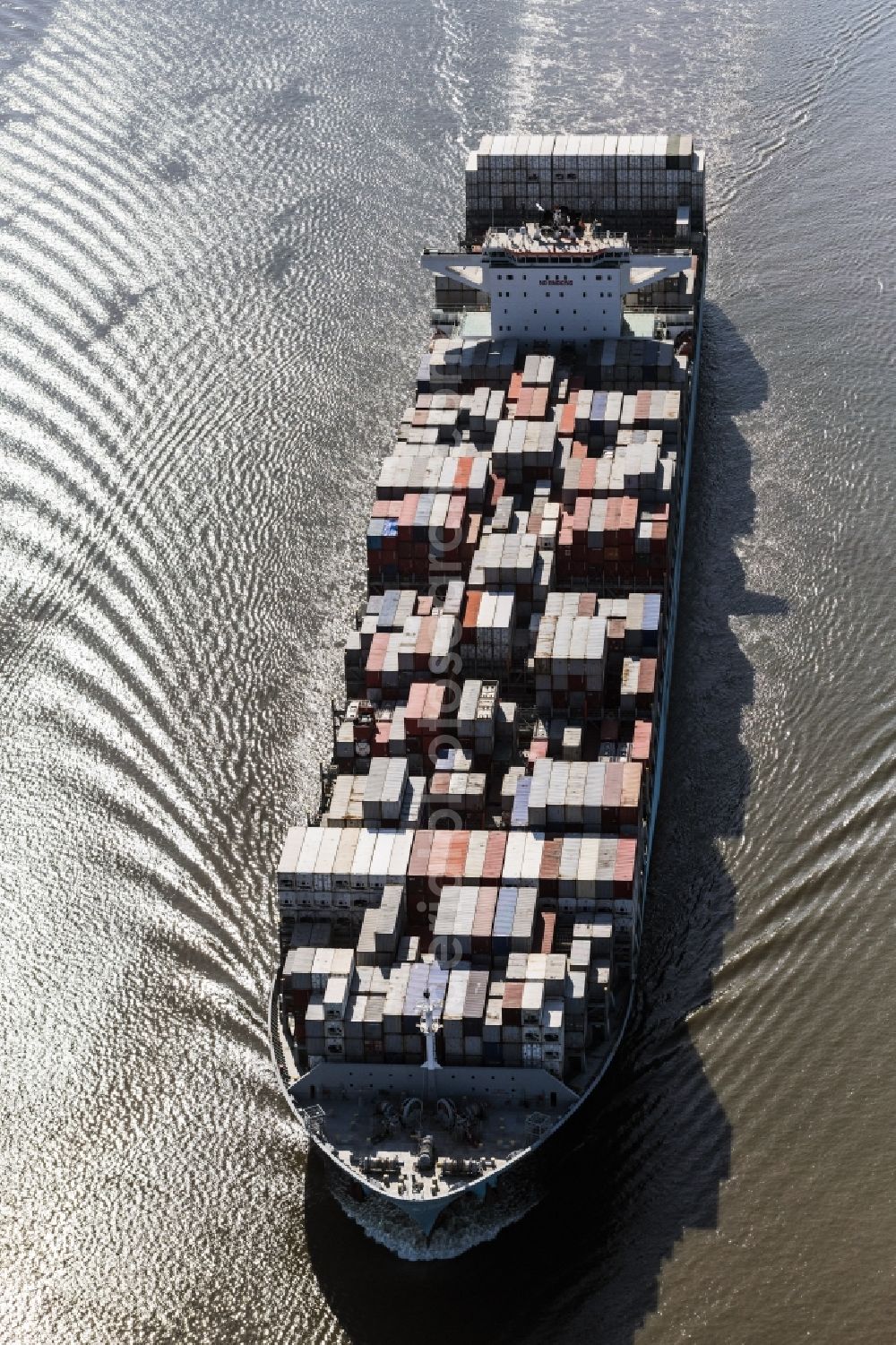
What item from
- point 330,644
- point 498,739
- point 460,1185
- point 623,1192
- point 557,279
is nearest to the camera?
point 460,1185

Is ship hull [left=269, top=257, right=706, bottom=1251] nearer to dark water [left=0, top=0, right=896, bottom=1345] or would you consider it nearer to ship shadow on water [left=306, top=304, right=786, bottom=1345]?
ship shadow on water [left=306, top=304, right=786, bottom=1345]

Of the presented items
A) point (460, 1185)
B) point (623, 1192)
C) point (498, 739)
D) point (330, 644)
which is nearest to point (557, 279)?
point (330, 644)

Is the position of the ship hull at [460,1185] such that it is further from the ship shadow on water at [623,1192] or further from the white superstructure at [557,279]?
the white superstructure at [557,279]

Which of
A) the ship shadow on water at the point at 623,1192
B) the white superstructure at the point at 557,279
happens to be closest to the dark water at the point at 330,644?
the ship shadow on water at the point at 623,1192

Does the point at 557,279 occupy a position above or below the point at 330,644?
above

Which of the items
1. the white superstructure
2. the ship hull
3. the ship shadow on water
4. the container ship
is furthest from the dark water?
the white superstructure

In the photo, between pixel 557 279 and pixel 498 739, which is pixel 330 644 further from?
pixel 557 279
